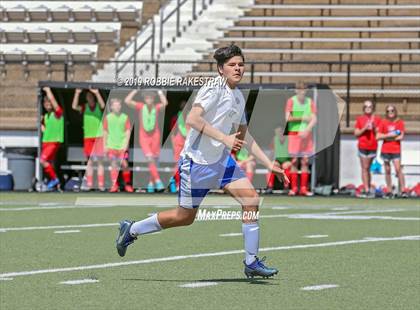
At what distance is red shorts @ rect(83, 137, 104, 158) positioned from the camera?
2236 centimetres

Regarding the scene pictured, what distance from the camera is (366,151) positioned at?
70.9ft

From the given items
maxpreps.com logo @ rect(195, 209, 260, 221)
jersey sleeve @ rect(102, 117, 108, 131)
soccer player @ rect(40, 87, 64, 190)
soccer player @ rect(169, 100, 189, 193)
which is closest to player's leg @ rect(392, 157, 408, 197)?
soccer player @ rect(169, 100, 189, 193)

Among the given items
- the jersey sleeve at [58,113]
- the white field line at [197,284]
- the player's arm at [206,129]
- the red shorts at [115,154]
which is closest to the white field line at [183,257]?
the white field line at [197,284]

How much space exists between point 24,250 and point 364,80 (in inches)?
665

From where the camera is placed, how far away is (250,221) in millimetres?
8602

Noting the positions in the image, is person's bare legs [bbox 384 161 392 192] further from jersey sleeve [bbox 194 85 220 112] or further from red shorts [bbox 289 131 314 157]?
jersey sleeve [bbox 194 85 220 112]

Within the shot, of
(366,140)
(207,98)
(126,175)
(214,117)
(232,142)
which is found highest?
(207,98)

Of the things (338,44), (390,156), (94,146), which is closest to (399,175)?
(390,156)

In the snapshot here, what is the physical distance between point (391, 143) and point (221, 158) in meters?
13.3

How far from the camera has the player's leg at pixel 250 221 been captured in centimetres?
852

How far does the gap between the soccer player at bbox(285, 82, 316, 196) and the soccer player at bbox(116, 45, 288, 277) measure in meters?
12.5

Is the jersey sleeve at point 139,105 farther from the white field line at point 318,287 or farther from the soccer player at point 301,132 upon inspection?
the white field line at point 318,287

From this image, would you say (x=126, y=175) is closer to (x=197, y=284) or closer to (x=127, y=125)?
(x=127, y=125)

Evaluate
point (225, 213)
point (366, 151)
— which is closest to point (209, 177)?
point (225, 213)
